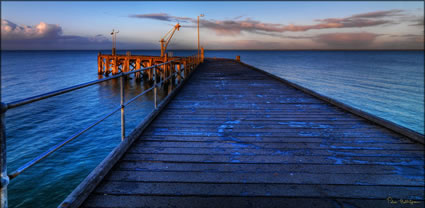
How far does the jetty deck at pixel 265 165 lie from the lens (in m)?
2.32

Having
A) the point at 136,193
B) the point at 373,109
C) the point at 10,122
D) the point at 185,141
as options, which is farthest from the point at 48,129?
the point at 373,109

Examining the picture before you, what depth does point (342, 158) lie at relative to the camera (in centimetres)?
317

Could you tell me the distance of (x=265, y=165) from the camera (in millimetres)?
2969

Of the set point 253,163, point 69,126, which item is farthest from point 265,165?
point 69,126

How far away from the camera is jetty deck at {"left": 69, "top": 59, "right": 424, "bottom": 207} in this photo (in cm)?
232

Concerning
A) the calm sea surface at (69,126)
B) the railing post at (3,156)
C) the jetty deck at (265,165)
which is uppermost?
the railing post at (3,156)

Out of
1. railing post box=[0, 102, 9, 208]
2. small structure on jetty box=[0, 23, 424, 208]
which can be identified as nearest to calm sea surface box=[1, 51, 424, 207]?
small structure on jetty box=[0, 23, 424, 208]

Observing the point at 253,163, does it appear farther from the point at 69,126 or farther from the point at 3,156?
the point at 69,126

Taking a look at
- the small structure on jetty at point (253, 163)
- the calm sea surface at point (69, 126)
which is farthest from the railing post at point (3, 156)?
the calm sea surface at point (69, 126)

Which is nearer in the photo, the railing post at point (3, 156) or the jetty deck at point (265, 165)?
the railing post at point (3, 156)

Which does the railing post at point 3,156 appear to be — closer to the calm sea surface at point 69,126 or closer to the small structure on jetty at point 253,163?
the small structure on jetty at point 253,163

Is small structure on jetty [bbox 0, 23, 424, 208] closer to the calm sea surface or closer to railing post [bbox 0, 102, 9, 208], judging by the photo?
railing post [bbox 0, 102, 9, 208]

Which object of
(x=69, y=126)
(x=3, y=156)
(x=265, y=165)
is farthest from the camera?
(x=69, y=126)

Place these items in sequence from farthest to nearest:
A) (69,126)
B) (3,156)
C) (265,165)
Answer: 1. (69,126)
2. (265,165)
3. (3,156)
